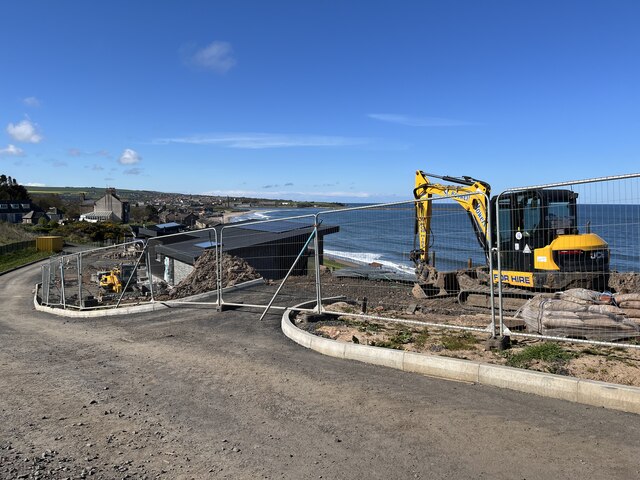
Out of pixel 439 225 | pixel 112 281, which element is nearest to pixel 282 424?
pixel 439 225

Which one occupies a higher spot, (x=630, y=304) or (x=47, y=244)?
(x=630, y=304)

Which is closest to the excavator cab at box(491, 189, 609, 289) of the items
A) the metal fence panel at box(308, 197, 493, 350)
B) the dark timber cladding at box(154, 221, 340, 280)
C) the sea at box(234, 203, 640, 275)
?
the sea at box(234, 203, 640, 275)

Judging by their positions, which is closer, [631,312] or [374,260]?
[631,312]

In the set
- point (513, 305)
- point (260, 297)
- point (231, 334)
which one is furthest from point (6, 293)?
point (513, 305)

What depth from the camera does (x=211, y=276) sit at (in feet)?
48.5

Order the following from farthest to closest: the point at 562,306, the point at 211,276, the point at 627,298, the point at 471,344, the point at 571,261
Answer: the point at 211,276 → the point at 571,261 → the point at 627,298 → the point at 562,306 → the point at 471,344

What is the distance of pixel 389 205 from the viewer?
797 centimetres

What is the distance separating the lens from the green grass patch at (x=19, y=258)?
48.8 meters

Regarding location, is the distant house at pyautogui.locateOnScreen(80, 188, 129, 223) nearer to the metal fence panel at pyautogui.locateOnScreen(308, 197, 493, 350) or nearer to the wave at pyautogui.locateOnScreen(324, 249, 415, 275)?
the wave at pyautogui.locateOnScreen(324, 249, 415, 275)

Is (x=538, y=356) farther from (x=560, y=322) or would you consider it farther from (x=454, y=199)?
(x=454, y=199)

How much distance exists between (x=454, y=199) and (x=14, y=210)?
389 feet

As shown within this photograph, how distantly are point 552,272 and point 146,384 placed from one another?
349 inches

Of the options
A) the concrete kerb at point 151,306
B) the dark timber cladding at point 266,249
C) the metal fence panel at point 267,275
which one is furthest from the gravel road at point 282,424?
the dark timber cladding at point 266,249

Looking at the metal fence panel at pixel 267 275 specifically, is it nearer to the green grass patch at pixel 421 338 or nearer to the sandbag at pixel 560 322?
the green grass patch at pixel 421 338
